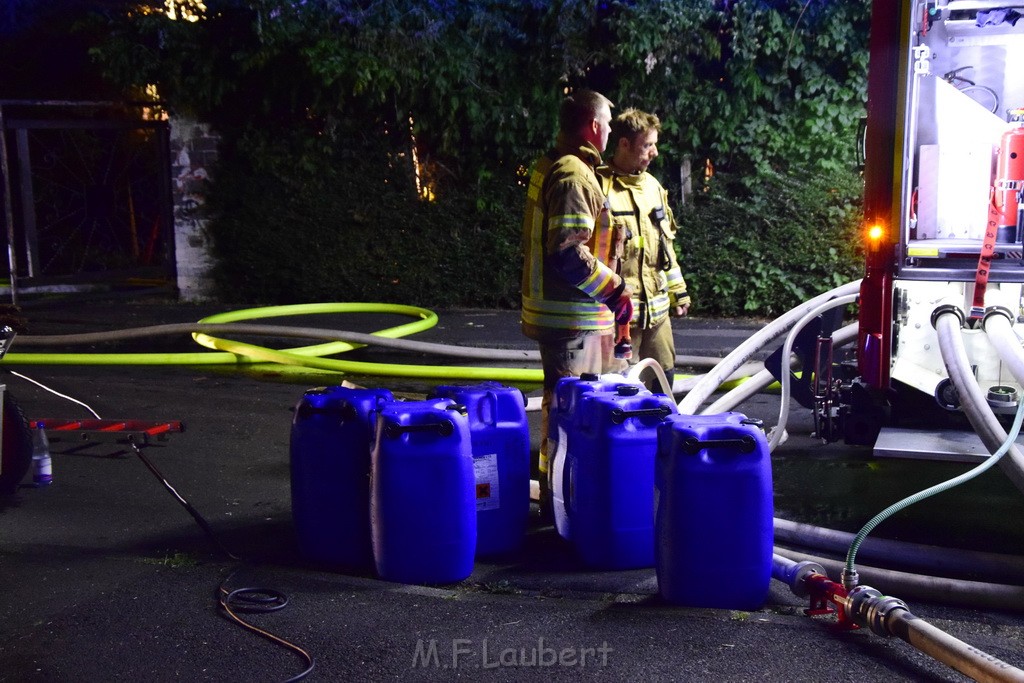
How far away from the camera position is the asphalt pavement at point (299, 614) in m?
3.47

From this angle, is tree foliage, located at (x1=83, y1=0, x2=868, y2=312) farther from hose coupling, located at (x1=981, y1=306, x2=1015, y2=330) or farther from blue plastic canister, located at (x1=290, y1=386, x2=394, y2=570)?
blue plastic canister, located at (x1=290, y1=386, x2=394, y2=570)

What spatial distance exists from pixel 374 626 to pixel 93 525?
5.98 feet

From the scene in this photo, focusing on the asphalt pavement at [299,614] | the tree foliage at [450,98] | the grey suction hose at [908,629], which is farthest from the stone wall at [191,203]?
the grey suction hose at [908,629]

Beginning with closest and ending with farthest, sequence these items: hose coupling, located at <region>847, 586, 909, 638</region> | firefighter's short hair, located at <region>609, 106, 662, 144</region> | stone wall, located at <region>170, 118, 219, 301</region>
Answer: hose coupling, located at <region>847, 586, 909, 638</region> → firefighter's short hair, located at <region>609, 106, 662, 144</region> → stone wall, located at <region>170, 118, 219, 301</region>

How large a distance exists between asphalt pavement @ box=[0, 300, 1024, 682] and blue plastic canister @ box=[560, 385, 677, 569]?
12cm

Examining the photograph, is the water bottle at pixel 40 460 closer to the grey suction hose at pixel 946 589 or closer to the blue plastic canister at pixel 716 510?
the blue plastic canister at pixel 716 510

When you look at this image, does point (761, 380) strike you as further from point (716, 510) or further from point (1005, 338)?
point (716, 510)

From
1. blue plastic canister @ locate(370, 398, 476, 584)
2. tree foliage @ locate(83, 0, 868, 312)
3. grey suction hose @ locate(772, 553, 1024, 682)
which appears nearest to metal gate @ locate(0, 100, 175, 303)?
tree foliage @ locate(83, 0, 868, 312)

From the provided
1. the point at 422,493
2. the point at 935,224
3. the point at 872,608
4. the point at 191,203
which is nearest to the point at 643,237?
the point at 935,224

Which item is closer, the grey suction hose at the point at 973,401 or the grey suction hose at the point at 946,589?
the grey suction hose at the point at 946,589

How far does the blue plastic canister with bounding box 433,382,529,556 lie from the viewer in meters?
4.40

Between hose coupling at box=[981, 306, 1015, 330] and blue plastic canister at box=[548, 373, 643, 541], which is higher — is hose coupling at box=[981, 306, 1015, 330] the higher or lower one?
the higher one

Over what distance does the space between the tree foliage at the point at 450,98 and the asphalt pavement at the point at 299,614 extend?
6.17 m

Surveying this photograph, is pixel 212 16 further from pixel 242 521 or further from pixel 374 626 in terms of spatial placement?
pixel 374 626
